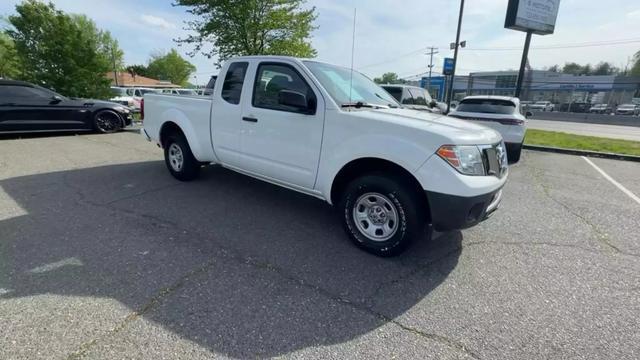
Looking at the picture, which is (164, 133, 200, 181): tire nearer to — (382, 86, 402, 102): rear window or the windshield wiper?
the windshield wiper

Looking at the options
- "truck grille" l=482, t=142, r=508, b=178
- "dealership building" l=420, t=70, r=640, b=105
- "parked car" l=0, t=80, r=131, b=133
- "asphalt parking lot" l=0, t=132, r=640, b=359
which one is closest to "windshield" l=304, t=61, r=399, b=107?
"truck grille" l=482, t=142, r=508, b=178

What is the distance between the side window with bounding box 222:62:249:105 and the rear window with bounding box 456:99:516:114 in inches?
254

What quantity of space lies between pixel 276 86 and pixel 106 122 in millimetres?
8925

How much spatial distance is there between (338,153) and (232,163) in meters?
1.85

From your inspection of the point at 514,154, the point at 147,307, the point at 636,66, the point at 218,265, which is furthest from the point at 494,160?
the point at 636,66

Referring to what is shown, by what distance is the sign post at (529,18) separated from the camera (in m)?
15.0

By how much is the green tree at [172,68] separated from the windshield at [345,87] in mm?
72948

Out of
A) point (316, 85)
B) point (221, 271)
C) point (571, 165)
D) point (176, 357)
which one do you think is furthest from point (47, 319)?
point (571, 165)

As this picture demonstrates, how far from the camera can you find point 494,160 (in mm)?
3125

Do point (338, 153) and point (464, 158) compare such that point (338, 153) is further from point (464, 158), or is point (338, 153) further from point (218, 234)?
point (218, 234)

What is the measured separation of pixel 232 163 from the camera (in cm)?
457

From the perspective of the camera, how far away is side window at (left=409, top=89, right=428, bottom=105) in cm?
1041

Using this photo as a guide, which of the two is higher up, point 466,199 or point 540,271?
point 466,199

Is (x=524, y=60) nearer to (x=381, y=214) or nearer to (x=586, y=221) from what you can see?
(x=586, y=221)
